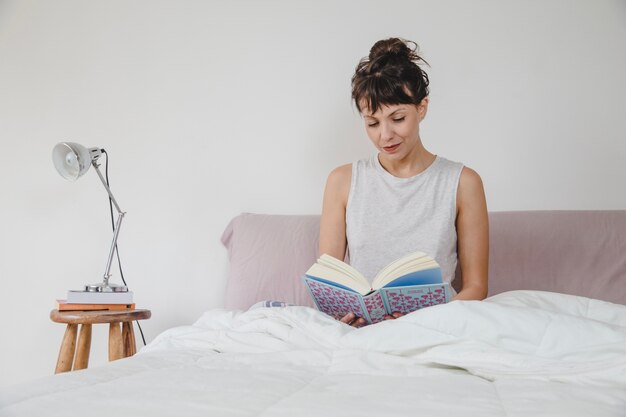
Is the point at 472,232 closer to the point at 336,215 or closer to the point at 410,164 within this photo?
the point at 410,164

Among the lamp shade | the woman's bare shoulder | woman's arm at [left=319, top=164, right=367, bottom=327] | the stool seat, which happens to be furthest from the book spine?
the lamp shade

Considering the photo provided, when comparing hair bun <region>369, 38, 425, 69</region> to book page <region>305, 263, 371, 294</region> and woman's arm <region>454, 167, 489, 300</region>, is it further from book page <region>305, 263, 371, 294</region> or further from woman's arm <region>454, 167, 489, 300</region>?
book page <region>305, 263, 371, 294</region>

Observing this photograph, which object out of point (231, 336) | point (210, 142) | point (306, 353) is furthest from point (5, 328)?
point (306, 353)

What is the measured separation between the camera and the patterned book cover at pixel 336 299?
1.27 meters

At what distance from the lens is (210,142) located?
7.54ft

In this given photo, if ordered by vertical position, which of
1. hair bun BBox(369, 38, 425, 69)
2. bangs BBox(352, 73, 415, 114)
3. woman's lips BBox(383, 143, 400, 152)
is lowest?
woman's lips BBox(383, 143, 400, 152)

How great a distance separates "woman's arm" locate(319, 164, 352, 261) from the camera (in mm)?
1735

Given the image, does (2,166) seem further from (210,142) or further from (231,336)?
(231,336)

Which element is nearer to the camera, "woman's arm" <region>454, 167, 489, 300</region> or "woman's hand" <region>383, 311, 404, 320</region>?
A: "woman's hand" <region>383, 311, 404, 320</region>

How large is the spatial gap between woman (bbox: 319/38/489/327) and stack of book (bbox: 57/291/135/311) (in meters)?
0.63

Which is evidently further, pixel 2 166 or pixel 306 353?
pixel 2 166

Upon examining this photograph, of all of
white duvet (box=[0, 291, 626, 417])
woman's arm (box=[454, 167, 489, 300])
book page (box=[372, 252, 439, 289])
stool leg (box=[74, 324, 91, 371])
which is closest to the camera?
white duvet (box=[0, 291, 626, 417])

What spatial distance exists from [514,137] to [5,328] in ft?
6.30

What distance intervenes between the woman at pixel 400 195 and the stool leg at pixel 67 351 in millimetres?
777
